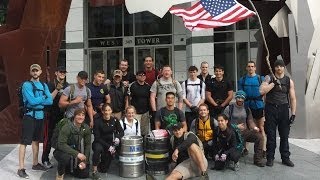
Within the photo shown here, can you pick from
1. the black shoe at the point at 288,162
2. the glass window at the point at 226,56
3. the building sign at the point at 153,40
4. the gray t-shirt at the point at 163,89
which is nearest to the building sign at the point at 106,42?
the building sign at the point at 153,40

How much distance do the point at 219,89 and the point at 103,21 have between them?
16395 millimetres

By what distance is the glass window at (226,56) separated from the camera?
66.6 ft

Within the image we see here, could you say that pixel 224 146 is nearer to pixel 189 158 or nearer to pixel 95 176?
pixel 189 158

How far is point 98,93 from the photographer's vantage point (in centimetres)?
696

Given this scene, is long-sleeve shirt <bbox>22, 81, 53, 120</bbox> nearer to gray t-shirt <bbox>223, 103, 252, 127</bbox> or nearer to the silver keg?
the silver keg

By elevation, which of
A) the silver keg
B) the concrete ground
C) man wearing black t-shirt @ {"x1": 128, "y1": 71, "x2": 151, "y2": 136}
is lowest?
the concrete ground

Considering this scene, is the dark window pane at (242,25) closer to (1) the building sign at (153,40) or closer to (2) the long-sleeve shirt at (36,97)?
(1) the building sign at (153,40)

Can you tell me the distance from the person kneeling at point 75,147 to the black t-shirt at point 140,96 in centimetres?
127

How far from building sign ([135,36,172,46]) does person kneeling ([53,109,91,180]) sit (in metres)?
15.7

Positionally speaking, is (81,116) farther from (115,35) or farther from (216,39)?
(115,35)

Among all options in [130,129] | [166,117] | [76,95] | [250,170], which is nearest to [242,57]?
[250,170]

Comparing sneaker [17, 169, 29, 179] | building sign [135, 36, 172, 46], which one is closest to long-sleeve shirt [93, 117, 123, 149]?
sneaker [17, 169, 29, 179]

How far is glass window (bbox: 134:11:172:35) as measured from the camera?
71.2ft

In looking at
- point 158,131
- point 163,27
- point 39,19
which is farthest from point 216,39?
point 158,131
